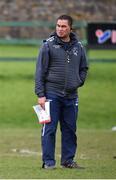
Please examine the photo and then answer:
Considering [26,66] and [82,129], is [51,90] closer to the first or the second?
Result: [82,129]

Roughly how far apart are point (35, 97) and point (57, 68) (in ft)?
43.2

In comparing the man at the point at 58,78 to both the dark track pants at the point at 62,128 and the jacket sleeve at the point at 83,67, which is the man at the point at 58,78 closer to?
the dark track pants at the point at 62,128

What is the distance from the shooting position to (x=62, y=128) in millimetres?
12328

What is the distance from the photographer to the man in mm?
12000

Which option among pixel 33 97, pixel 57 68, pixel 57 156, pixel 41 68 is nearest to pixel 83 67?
pixel 57 68

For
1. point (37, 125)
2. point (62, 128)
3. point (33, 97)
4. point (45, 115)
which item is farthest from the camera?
point (33, 97)

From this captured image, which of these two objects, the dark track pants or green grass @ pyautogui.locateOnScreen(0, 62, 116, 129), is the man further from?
green grass @ pyautogui.locateOnScreen(0, 62, 116, 129)

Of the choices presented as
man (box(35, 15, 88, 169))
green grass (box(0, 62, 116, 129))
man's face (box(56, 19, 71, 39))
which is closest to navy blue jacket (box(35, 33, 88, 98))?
man (box(35, 15, 88, 169))

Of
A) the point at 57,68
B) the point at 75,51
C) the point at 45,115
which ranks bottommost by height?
the point at 45,115

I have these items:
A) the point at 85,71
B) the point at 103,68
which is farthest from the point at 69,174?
the point at 103,68

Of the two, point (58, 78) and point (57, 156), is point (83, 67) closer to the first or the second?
point (58, 78)

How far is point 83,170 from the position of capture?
12109 mm

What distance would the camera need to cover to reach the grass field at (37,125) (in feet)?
39.8

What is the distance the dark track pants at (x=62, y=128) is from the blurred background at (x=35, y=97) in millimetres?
330
